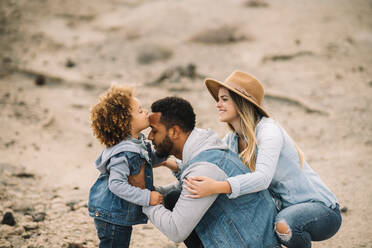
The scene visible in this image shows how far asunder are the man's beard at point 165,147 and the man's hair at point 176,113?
10cm

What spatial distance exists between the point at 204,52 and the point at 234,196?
7520mm

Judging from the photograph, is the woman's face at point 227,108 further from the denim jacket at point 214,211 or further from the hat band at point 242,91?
the denim jacket at point 214,211

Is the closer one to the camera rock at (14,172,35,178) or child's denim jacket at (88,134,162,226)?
child's denim jacket at (88,134,162,226)

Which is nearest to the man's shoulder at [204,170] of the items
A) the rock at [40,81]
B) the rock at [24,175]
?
the rock at [24,175]

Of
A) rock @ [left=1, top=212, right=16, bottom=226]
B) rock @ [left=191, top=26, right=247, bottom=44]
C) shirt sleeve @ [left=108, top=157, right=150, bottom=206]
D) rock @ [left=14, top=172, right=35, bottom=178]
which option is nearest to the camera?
shirt sleeve @ [left=108, top=157, right=150, bottom=206]

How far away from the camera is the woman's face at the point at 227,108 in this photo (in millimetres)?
Result: 3195

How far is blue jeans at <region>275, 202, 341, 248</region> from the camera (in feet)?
8.94

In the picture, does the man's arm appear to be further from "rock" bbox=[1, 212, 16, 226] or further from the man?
"rock" bbox=[1, 212, 16, 226]

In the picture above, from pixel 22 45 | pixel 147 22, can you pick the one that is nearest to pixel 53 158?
pixel 22 45

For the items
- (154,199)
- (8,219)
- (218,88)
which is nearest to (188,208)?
(154,199)

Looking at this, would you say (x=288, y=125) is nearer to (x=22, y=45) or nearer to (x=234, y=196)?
(x=234, y=196)

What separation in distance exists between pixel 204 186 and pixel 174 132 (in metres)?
0.52

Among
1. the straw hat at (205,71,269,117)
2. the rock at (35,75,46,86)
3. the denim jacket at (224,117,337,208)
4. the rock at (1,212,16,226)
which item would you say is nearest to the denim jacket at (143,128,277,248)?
the denim jacket at (224,117,337,208)

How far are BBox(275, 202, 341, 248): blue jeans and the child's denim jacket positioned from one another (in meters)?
1.01
